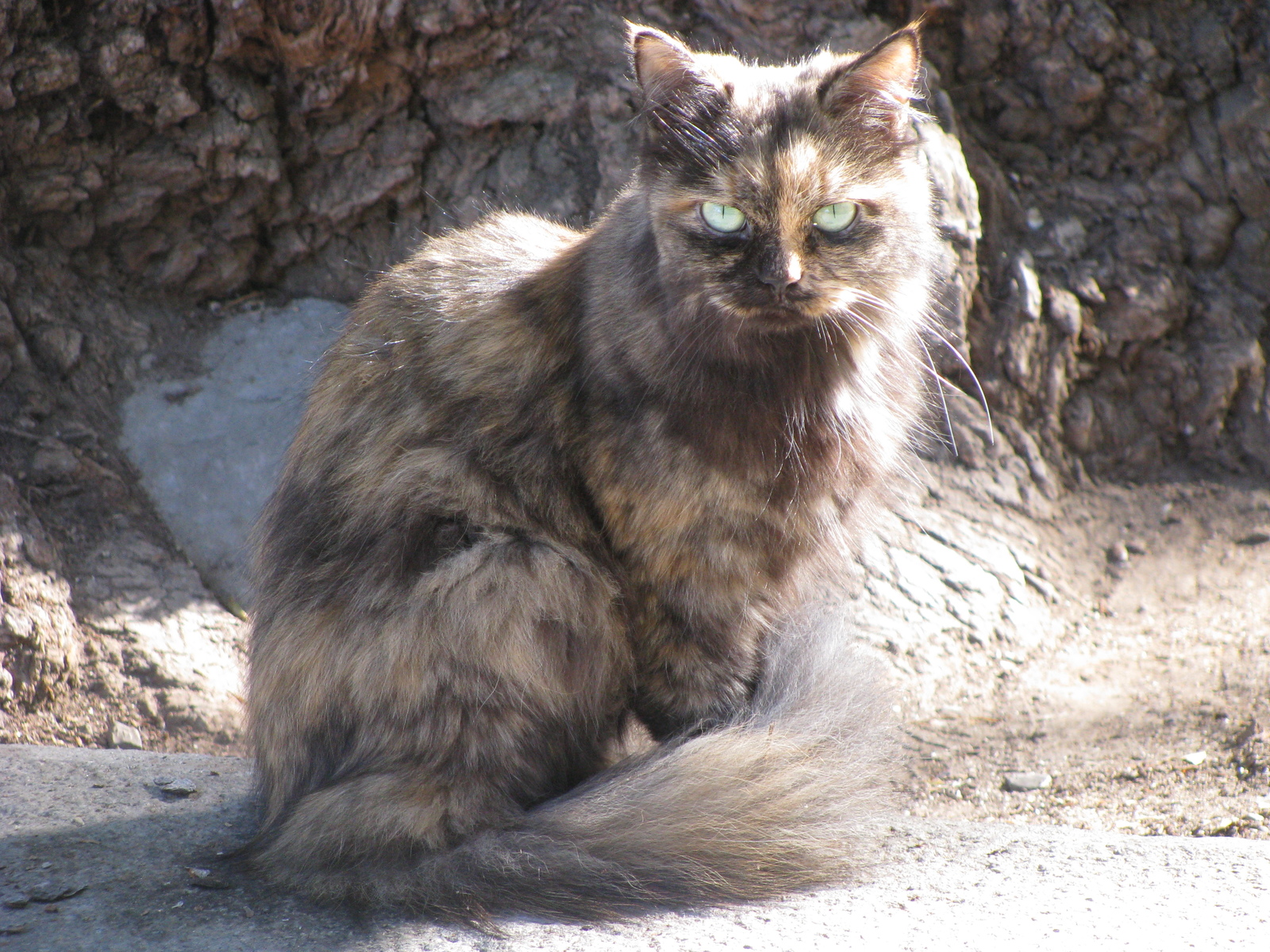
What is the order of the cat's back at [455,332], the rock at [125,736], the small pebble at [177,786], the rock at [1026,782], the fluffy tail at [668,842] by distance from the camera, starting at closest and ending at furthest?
the fluffy tail at [668,842], the cat's back at [455,332], the small pebble at [177,786], the rock at [1026,782], the rock at [125,736]

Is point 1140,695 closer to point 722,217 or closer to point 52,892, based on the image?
point 722,217

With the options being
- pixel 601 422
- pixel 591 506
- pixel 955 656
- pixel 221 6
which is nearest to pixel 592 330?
pixel 601 422

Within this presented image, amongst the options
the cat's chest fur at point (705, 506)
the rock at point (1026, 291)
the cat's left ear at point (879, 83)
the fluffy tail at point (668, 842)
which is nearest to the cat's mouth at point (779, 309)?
the cat's chest fur at point (705, 506)

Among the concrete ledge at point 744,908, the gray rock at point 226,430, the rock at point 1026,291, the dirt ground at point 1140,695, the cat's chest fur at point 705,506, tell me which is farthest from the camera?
the rock at point 1026,291

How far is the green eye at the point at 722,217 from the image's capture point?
2.20 metres

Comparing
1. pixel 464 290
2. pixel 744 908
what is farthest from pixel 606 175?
pixel 744 908

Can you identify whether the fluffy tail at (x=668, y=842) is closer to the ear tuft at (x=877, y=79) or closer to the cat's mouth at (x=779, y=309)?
the cat's mouth at (x=779, y=309)

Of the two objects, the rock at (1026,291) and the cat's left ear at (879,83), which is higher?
the cat's left ear at (879,83)

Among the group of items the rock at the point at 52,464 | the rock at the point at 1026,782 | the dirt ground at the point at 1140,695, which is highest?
the rock at the point at 52,464

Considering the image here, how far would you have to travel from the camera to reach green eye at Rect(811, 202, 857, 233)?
2.23 m

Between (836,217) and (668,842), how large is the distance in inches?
55.9

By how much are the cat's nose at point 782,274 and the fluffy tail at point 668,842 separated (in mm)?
1008

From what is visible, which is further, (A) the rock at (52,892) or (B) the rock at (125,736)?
(B) the rock at (125,736)

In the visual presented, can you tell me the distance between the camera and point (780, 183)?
2166 mm
